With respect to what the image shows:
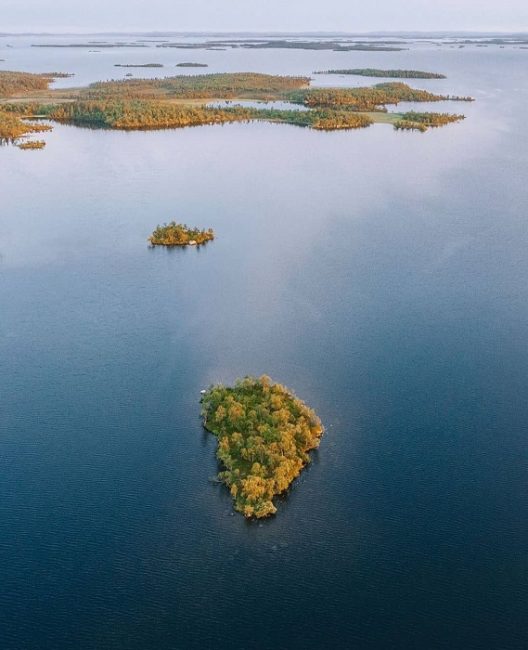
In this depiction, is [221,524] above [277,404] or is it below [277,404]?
below

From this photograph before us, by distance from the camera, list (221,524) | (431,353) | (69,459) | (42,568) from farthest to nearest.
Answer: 1. (431,353)
2. (69,459)
3. (221,524)
4. (42,568)

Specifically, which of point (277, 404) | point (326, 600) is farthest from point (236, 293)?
point (326, 600)

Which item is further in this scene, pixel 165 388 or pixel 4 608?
pixel 165 388

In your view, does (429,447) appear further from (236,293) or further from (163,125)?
(163,125)

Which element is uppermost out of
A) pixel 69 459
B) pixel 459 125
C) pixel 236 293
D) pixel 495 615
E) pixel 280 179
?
pixel 459 125

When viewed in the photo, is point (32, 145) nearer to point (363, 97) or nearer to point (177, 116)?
point (177, 116)

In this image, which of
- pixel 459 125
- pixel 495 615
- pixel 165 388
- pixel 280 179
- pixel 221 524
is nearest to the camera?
pixel 495 615

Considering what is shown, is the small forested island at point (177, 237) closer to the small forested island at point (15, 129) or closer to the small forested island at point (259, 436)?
the small forested island at point (259, 436)

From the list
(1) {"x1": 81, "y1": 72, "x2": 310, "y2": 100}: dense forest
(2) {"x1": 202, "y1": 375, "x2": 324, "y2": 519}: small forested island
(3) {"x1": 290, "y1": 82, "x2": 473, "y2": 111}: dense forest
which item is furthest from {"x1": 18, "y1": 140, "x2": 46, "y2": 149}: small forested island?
(2) {"x1": 202, "y1": 375, "x2": 324, "y2": 519}: small forested island

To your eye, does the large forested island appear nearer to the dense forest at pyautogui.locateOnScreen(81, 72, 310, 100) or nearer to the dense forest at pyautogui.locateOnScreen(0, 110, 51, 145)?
the dense forest at pyautogui.locateOnScreen(0, 110, 51, 145)
